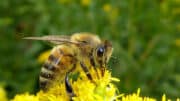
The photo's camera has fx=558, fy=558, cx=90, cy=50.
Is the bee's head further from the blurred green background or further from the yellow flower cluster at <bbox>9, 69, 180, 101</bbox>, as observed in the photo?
the blurred green background

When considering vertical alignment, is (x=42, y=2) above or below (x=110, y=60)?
above

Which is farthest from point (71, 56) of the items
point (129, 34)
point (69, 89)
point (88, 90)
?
point (129, 34)

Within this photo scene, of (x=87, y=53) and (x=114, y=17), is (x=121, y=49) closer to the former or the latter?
(x=114, y=17)

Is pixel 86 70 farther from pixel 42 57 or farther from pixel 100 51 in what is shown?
pixel 42 57

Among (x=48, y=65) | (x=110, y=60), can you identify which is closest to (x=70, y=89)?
(x=48, y=65)

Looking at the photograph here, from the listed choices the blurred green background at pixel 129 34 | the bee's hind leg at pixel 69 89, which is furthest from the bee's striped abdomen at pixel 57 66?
the blurred green background at pixel 129 34

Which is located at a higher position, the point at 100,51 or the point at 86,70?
the point at 100,51

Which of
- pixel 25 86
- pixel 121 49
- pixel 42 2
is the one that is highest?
pixel 42 2
